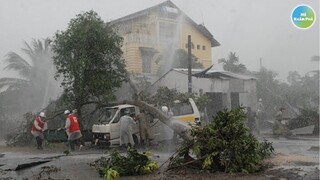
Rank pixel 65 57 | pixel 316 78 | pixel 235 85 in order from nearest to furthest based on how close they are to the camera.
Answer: pixel 65 57 → pixel 235 85 → pixel 316 78

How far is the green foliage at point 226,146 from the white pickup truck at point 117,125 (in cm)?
540

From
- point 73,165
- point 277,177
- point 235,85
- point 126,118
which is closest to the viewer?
point 277,177

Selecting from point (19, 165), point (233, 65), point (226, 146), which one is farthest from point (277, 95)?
point (19, 165)

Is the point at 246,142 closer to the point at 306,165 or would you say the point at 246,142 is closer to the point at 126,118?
the point at 306,165

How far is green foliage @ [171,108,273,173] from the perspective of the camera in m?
8.43

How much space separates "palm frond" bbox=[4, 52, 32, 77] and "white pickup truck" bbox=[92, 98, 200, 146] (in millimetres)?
14825

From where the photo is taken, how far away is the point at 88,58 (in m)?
16.0

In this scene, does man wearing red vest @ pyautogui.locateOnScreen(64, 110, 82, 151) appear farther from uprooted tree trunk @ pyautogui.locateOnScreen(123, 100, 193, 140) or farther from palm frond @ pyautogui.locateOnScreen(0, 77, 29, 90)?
palm frond @ pyautogui.locateOnScreen(0, 77, 29, 90)

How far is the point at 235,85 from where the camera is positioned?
1001 inches

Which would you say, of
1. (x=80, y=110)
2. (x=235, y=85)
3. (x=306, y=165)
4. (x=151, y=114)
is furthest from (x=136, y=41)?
(x=306, y=165)

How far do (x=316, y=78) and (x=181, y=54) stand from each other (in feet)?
42.6

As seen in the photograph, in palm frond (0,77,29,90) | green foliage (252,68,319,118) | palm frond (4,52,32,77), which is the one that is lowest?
green foliage (252,68,319,118)

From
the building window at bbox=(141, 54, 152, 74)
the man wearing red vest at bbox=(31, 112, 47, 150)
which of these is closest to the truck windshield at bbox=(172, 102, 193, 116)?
the man wearing red vest at bbox=(31, 112, 47, 150)

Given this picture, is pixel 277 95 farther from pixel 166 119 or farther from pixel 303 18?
pixel 303 18
